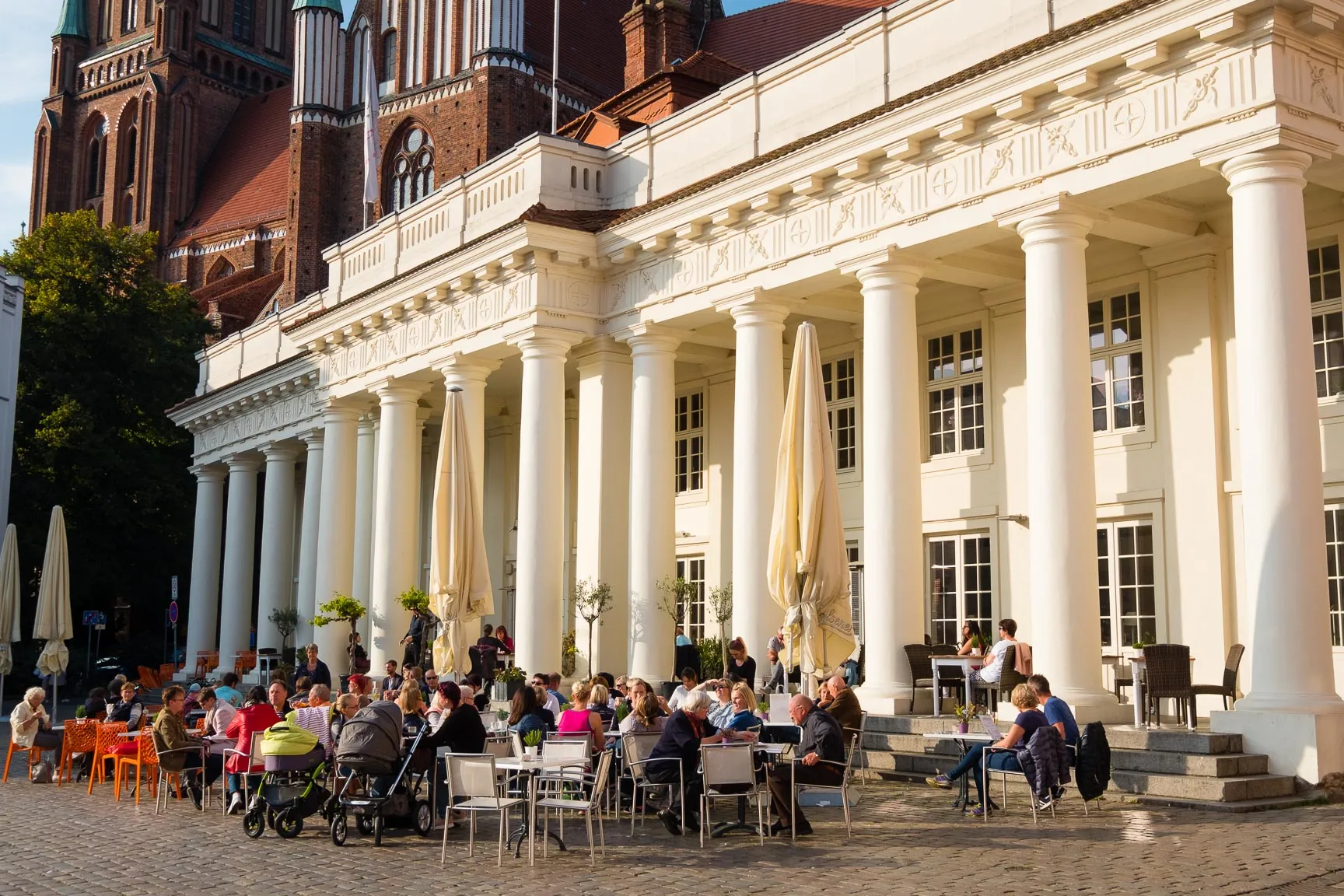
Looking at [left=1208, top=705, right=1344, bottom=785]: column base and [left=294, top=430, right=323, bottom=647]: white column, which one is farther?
[left=294, top=430, right=323, bottom=647]: white column

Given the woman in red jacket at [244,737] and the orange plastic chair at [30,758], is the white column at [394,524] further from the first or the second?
the woman in red jacket at [244,737]

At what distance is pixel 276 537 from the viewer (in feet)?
102

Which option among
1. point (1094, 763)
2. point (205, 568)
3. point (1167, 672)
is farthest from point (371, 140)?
point (1094, 763)

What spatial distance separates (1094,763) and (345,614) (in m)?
16.3

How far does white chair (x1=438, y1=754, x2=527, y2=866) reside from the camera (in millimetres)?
9258

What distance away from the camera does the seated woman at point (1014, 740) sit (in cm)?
1048

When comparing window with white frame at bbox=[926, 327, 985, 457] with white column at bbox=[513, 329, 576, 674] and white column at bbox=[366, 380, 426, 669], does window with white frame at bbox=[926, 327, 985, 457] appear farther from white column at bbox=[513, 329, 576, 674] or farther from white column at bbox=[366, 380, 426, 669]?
white column at bbox=[366, 380, 426, 669]

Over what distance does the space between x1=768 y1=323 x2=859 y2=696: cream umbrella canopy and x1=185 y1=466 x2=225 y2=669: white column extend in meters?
25.0

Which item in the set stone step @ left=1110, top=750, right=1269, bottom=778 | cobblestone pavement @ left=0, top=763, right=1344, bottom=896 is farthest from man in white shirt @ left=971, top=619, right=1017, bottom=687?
cobblestone pavement @ left=0, top=763, right=1344, bottom=896

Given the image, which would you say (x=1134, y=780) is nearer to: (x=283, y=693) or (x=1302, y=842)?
(x=1302, y=842)

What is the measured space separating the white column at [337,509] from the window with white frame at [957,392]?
12.4 meters

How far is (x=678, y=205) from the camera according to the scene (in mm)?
17766

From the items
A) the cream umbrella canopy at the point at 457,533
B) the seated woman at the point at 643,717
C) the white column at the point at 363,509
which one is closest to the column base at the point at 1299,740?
the seated woman at the point at 643,717

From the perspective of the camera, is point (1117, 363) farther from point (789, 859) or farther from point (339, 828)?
point (339, 828)
